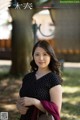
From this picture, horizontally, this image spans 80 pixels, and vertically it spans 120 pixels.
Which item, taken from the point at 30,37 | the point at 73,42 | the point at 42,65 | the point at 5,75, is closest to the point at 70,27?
the point at 73,42

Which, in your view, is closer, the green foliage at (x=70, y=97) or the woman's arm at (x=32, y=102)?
the woman's arm at (x=32, y=102)

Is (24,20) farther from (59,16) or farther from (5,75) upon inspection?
(5,75)

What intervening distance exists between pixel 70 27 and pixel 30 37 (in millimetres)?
529

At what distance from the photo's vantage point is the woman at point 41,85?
229cm

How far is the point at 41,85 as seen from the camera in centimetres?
232

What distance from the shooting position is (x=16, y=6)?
4.06 meters

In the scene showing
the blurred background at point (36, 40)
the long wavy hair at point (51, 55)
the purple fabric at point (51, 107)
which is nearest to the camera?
the purple fabric at point (51, 107)

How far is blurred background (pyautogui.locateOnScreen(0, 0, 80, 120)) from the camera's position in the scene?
403 cm

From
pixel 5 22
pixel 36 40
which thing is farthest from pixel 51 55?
pixel 5 22

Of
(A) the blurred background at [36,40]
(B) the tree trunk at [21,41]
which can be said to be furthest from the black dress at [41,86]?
(B) the tree trunk at [21,41]

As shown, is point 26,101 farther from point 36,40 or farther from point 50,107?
point 36,40

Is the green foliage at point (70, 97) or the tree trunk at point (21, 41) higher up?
the tree trunk at point (21, 41)

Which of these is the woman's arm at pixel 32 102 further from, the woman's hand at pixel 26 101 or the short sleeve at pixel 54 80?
the short sleeve at pixel 54 80

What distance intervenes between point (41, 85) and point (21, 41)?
2.05 m
